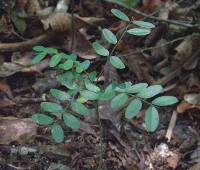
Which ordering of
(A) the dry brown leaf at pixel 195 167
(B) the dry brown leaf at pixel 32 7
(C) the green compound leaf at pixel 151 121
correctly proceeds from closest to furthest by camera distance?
(C) the green compound leaf at pixel 151 121 → (A) the dry brown leaf at pixel 195 167 → (B) the dry brown leaf at pixel 32 7

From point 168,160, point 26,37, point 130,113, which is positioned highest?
point 130,113

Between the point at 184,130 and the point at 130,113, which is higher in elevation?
the point at 130,113

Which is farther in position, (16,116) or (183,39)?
(183,39)

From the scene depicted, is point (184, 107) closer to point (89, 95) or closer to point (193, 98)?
point (193, 98)

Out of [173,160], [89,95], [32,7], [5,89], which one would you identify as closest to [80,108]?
[89,95]

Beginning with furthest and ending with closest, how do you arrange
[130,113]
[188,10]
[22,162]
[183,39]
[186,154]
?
[188,10]
[183,39]
[186,154]
[22,162]
[130,113]

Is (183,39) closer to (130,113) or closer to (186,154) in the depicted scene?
(186,154)

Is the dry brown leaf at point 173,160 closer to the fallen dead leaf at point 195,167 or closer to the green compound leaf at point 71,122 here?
the fallen dead leaf at point 195,167

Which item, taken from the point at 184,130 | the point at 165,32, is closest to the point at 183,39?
the point at 165,32

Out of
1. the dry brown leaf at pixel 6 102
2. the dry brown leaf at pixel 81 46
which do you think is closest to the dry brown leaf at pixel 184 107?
the dry brown leaf at pixel 81 46
